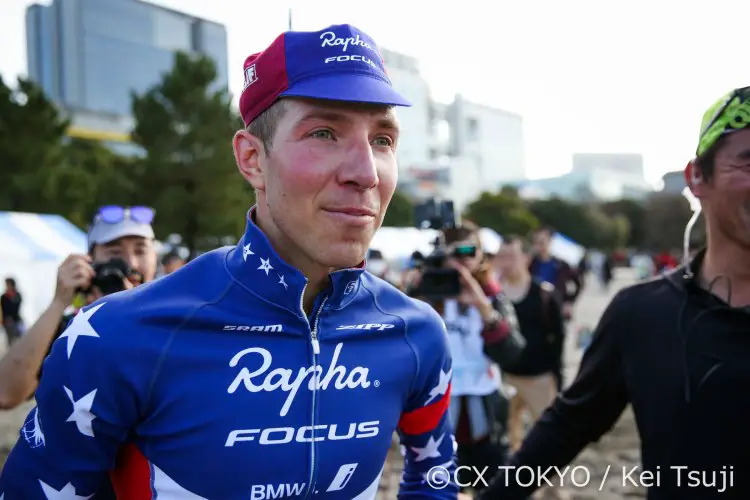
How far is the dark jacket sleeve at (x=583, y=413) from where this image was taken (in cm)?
208

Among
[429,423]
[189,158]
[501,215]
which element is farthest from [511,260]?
[501,215]

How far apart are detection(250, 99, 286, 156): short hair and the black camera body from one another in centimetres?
242

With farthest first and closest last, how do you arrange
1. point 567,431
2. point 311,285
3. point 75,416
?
1. point 567,431
2. point 311,285
3. point 75,416

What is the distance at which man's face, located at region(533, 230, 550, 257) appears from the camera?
8.32 metres

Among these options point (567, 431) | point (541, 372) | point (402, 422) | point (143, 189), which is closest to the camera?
point (402, 422)

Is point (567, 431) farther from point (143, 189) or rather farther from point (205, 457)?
point (143, 189)

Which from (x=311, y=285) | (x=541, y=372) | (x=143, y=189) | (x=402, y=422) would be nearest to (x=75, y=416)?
(x=311, y=285)

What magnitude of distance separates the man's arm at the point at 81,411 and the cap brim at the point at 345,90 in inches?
26.3

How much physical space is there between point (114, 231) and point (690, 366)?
2.82 meters

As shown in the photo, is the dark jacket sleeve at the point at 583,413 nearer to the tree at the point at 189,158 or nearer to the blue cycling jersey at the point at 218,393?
the blue cycling jersey at the point at 218,393

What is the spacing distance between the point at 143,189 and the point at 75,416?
90.2ft

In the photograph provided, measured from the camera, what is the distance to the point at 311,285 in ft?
5.35

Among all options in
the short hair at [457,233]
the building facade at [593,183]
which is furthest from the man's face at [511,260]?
the building facade at [593,183]

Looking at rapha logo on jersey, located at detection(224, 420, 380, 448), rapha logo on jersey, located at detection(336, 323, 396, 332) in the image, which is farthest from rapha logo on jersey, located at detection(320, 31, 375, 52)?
rapha logo on jersey, located at detection(224, 420, 380, 448)
